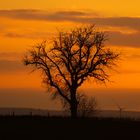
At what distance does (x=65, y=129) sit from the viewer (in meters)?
53.4

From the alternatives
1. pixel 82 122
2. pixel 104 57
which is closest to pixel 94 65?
pixel 104 57

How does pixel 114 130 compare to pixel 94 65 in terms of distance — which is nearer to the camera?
pixel 114 130

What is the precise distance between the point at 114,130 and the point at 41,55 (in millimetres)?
26968

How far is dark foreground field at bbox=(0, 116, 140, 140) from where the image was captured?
162 ft

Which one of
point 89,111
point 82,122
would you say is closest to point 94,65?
point 82,122

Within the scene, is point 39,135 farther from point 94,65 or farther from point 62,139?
point 94,65

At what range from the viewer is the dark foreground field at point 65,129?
162 ft

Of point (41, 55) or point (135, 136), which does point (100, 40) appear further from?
point (135, 136)

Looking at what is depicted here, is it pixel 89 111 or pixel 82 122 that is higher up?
pixel 82 122

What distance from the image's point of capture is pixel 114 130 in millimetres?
53625

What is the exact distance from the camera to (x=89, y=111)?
111 m

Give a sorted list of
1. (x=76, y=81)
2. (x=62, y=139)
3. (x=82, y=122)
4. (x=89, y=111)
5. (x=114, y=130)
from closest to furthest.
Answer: (x=62, y=139) < (x=114, y=130) < (x=82, y=122) < (x=76, y=81) < (x=89, y=111)

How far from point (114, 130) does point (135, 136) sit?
315 centimetres

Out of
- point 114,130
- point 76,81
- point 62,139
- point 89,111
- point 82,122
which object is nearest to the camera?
point 62,139
